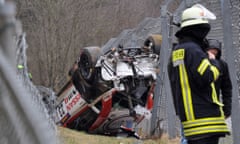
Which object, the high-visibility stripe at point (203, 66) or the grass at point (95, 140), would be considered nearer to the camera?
the high-visibility stripe at point (203, 66)

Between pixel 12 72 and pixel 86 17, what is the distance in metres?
20.1

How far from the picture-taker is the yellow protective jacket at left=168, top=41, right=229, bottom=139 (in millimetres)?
3859

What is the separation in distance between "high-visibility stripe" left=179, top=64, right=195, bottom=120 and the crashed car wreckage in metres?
4.72

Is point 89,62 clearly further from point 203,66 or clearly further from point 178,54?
point 203,66

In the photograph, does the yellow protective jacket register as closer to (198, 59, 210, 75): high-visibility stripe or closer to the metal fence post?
(198, 59, 210, 75): high-visibility stripe

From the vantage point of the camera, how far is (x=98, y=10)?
23094 millimetres

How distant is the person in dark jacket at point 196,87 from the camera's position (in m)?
3.86

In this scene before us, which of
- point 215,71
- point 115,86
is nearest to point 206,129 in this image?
point 215,71

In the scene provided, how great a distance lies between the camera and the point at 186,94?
3930 mm

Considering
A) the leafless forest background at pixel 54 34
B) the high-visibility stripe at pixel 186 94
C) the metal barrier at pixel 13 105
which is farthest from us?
the leafless forest background at pixel 54 34

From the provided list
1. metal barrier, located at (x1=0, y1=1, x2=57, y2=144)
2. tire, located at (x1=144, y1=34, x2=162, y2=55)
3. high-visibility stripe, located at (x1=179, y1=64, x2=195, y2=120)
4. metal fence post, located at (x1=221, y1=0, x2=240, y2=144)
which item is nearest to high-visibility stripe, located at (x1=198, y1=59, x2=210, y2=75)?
high-visibility stripe, located at (x1=179, y1=64, x2=195, y2=120)

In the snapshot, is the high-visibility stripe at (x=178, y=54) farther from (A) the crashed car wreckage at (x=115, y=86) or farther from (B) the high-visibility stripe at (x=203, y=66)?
(A) the crashed car wreckage at (x=115, y=86)

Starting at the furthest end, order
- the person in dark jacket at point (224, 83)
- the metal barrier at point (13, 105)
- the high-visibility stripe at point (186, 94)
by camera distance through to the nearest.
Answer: the person in dark jacket at point (224, 83)
the high-visibility stripe at point (186, 94)
the metal barrier at point (13, 105)

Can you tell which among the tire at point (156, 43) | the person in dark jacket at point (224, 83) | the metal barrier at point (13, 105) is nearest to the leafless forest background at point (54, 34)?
the tire at point (156, 43)
